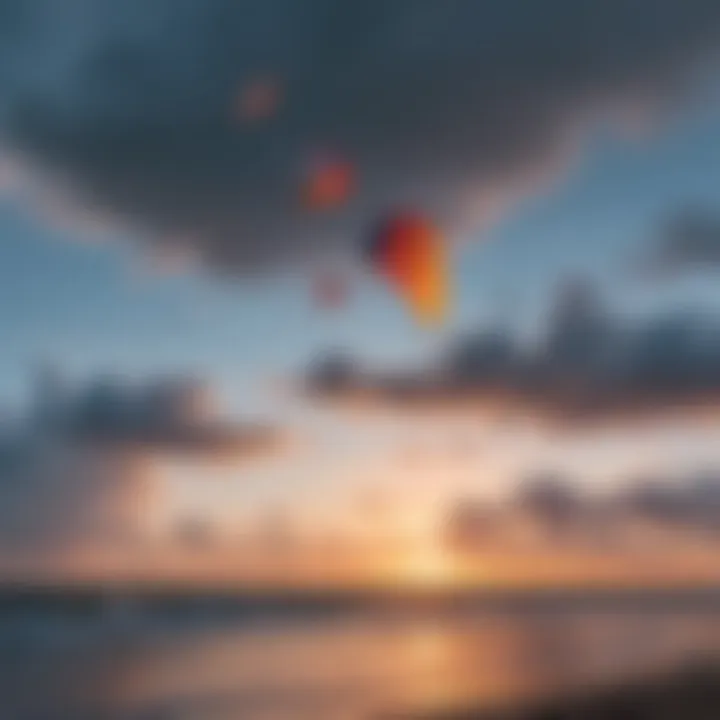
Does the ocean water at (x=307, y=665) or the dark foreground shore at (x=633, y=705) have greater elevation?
the ocean water at (x=307, y=665)

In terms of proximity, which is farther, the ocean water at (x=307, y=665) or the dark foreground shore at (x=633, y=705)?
the ocean water at (x=307, y=665)

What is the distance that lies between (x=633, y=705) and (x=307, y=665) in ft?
51.9

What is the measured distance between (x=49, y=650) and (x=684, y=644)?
25264 mm

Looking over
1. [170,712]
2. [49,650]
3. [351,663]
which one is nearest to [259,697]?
[170,712]

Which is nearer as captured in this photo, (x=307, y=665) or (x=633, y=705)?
(x=633, y=705)

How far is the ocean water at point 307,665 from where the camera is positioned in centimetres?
2312

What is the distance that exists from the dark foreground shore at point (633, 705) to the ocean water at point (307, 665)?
1.55 metres

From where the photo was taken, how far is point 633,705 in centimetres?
1953

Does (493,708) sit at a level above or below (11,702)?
below

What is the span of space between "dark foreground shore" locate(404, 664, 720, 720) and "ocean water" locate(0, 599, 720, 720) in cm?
155

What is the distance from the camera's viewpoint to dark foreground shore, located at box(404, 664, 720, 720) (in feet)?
59.5

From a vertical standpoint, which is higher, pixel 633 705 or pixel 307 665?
pixel 307 665

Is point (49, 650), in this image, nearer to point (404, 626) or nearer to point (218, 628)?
point (218, 628)

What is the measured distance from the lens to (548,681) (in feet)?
89.0
